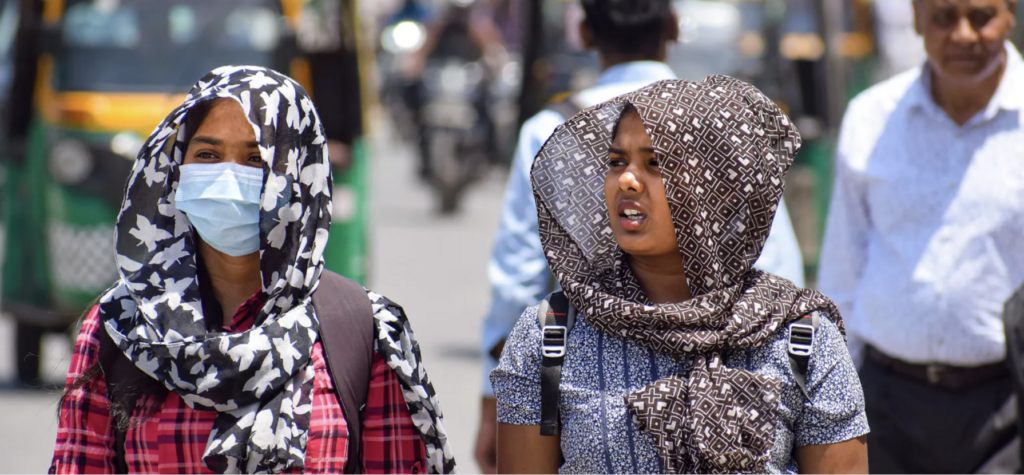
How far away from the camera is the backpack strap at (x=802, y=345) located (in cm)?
237

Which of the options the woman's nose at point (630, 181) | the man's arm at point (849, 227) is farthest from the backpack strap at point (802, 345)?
the man's arm at point (849, 227)

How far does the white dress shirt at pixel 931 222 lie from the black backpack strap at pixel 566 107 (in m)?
0.74

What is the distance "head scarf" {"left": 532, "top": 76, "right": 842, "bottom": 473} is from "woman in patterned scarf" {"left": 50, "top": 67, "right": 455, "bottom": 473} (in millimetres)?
404

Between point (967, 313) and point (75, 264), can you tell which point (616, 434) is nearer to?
point (967, 313)

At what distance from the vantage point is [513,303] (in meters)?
3.72

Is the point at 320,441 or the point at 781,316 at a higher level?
the point at 781,316

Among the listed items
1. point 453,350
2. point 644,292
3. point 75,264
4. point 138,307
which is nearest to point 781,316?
point 644,292

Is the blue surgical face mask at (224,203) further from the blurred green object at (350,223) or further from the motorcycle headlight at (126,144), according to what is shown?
the blurred green object at (350,223)

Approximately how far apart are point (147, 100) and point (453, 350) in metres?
2.52

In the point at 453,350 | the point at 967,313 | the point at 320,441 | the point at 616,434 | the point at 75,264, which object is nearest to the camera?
the point at 616,434

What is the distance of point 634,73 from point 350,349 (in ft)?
4.75

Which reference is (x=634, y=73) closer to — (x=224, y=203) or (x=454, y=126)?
(x=224, y=203)

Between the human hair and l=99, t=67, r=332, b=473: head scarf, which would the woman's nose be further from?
the human hair

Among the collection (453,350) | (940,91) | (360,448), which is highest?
(940,91)
